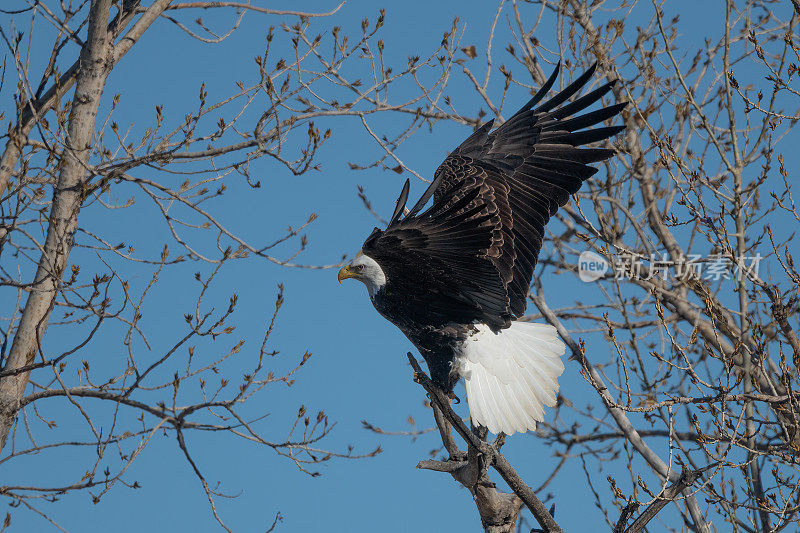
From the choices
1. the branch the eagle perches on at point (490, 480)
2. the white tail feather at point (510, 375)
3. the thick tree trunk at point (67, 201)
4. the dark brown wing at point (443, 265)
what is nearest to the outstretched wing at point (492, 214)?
the dark brown wing at point (443, 265)

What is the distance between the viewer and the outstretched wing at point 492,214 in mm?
4125

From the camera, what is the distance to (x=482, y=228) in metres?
4.10

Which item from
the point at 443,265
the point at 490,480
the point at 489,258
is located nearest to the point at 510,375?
the point at 490,480

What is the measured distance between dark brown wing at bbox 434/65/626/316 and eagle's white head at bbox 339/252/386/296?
67cm

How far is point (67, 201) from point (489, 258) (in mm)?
2434

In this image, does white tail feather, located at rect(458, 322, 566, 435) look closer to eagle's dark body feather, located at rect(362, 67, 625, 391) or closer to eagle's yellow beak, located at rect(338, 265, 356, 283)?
eagle's dark body feather, located at rect(362, 67, 625, 391)

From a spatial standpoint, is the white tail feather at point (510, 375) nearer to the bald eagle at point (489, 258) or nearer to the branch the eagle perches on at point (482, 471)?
the bald eagle at point (489, 258)

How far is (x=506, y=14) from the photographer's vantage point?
652cm

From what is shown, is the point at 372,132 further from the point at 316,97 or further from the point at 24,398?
the point at 24,398

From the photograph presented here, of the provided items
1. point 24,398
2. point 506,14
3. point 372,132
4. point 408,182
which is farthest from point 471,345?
point 506,14

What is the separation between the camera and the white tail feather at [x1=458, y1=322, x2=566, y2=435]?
4.69 metres

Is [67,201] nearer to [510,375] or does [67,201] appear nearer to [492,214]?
[492,214]

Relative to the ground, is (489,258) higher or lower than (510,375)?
higher

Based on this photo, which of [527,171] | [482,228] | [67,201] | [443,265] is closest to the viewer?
[482,228]
